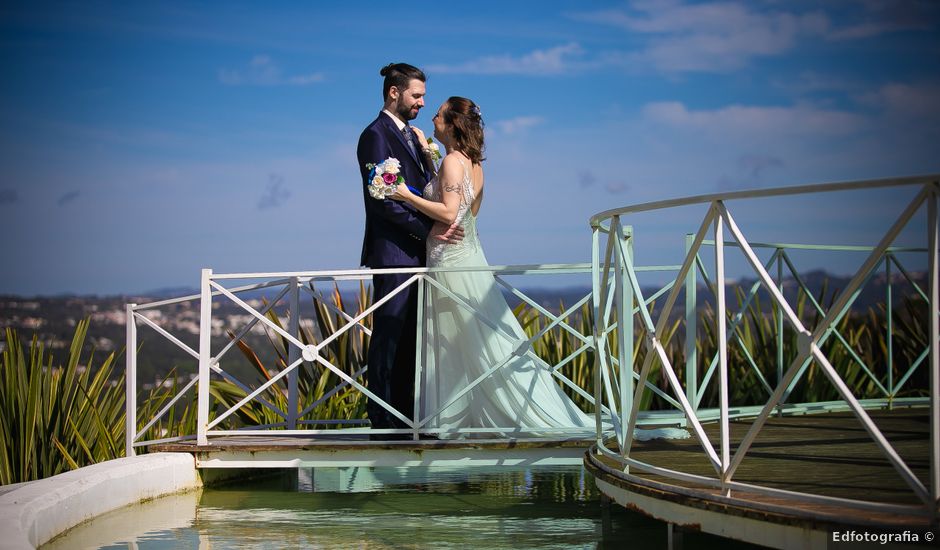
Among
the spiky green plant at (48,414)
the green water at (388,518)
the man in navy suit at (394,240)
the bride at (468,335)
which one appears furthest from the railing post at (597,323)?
the spiky green plant at (48,414)

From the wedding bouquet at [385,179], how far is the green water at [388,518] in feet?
5.16

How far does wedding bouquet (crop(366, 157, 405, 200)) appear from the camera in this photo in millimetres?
5230

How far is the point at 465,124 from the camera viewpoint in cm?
541

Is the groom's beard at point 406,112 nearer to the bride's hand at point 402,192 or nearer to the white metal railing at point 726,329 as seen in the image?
the bride's hand at point 402,192

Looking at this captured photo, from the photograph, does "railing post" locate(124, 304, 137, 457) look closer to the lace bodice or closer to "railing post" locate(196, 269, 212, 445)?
"railing post" locate(196, 269, 212, 445)

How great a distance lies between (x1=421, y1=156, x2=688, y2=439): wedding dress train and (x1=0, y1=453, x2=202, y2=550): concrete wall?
1.33 m

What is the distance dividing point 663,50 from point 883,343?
28485 millimetres

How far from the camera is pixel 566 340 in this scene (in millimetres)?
8789

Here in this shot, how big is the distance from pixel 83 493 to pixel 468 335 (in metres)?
2.02

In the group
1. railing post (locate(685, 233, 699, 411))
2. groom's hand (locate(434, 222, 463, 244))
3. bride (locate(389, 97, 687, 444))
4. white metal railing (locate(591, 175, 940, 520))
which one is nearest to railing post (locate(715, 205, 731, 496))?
white metal railing (locate(591, 175, 940, 520))

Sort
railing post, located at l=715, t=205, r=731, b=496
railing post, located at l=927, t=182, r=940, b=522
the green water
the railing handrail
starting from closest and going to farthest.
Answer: railing post, located at l=927, t=182, r=940, b=522, the railing handrail, railing post, located at l=715, t=205, r=731, b=496, the green water

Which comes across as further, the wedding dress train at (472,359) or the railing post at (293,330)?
the railing post at (293,330)

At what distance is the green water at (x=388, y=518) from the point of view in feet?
13.9

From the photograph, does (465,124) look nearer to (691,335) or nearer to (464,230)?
(464,230)
